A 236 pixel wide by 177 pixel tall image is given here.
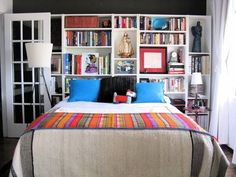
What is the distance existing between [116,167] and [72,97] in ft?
5.91

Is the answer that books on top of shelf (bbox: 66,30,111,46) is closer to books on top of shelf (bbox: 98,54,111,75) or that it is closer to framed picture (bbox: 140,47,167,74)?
books on top of shelf (bbox: 98,54,111,75)

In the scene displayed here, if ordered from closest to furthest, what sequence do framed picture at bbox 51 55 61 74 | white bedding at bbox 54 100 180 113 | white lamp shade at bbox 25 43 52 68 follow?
white bedding at bbox 54 100 180 113 < white lamp shade at bbox 25 43 52 68 < framed picture at bbox 51 55 61 74

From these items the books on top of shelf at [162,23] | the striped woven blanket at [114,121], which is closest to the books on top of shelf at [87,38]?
the books on top of shelf at [162,23]

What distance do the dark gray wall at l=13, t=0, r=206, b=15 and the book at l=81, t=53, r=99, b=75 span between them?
80 centimetres

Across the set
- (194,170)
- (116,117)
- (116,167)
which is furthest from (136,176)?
(116,117)

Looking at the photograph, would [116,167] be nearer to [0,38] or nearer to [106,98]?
[106,98]

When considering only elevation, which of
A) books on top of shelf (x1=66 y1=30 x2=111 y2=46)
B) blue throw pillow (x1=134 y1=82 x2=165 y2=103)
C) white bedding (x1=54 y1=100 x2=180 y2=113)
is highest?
books on top of shelf (x1=66 y1=30 x2=111 y2=46)

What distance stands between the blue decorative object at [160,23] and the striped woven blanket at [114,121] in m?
2.02

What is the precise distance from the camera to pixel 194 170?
6.64ft

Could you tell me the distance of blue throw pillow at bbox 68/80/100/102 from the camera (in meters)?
3.60

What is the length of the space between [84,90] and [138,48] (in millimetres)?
1142

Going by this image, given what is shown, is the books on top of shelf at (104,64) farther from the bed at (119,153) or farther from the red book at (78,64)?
the bed at (119,153)

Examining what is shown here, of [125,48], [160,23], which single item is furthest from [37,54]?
[160,23]

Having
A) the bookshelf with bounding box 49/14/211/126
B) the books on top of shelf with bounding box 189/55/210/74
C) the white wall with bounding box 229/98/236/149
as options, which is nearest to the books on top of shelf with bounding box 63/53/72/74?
the bookshelf with bounding box 49/14/211/126
